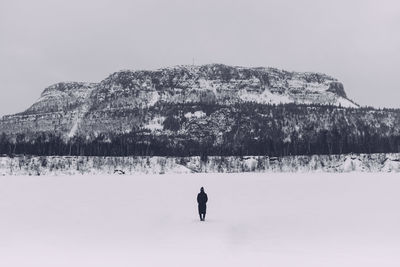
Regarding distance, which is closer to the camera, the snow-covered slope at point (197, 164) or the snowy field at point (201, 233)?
the snowy field at point (201, 233)

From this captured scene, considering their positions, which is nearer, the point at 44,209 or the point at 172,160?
the point at 44,209

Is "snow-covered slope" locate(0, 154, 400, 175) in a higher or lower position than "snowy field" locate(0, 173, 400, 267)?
higher

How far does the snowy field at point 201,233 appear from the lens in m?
12.6

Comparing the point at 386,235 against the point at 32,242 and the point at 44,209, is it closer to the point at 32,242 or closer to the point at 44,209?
the point at 32,242

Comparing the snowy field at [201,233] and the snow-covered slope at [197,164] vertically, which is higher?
the snow-covered slope at [197,164]

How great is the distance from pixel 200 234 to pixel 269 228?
2.95 m

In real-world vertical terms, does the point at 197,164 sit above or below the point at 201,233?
above

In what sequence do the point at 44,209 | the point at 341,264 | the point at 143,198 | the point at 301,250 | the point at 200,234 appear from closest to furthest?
the point at 341,264 → the point at 301,250 → the point at 200,234 → the point at 44,209 → the point at 143,198

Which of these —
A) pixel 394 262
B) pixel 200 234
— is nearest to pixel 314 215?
pixel 200 234

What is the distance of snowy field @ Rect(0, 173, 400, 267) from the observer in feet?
41.4

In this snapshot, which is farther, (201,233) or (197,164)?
(197,164)

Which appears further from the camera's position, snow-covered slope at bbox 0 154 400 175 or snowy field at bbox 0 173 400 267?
snow-covered slope at bbox 0 154 400 175

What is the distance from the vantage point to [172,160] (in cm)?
12862

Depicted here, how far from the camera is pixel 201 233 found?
16922 millimetres
